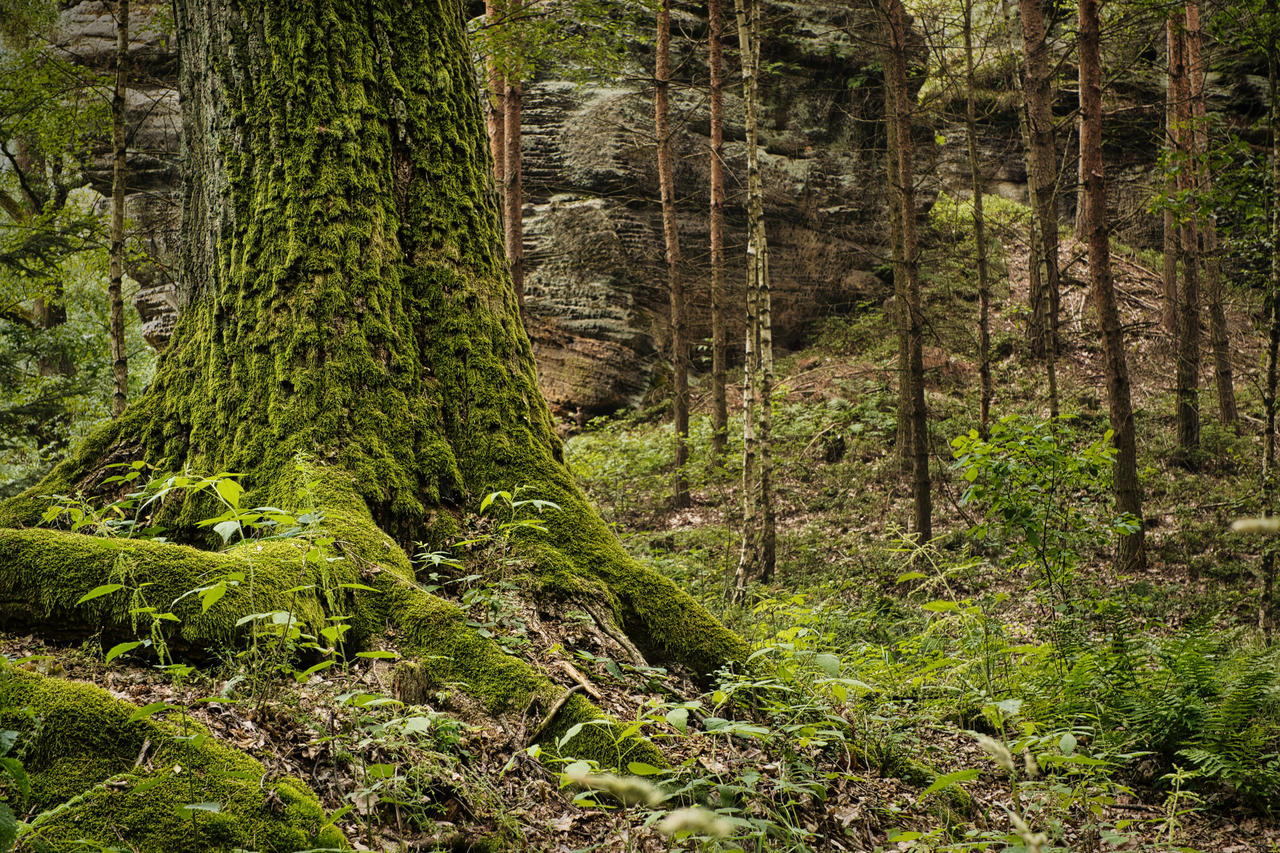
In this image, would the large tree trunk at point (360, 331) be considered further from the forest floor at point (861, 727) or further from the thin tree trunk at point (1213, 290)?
the thin tree trunk at point (1213, 290)

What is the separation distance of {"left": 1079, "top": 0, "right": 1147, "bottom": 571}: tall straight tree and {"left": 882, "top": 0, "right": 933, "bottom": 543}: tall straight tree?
7.62 feet

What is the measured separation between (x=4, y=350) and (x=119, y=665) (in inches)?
686

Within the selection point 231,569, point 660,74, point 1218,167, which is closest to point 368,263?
point 231,569

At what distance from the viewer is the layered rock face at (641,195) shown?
17484 mm

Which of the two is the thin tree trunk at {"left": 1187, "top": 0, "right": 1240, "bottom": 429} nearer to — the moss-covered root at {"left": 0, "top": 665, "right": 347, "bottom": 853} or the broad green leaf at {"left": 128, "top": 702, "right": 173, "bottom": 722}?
the moss-covered root at {"left": 0, "top": 665, "right": 347, "bottom": 853}

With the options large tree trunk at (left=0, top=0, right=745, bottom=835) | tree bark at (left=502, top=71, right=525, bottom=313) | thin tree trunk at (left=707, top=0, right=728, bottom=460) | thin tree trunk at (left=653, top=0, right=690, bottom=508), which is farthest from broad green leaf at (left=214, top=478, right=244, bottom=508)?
thin tree trunk at (left=653, top=0, right=690, bottom=508)

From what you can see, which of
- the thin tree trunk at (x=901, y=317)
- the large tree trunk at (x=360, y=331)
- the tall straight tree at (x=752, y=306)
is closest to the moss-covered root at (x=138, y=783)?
the large tree trunk at (x=360, y=331)

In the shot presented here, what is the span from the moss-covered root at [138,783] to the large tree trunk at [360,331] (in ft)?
3.13

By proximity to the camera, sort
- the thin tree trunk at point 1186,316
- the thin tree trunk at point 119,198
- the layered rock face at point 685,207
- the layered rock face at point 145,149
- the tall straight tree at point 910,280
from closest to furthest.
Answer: the thin tree trunk at point 119,198, the tall straight tree at point 910,280, the thin tree trunk at point 1186,316, the layered rock face at point 145,149, the layered rock face at point 685,207

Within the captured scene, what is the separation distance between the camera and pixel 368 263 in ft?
12.5

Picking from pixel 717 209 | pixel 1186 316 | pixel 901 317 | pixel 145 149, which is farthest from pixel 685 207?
pixel 145 149

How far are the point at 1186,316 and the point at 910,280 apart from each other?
592 centimetres

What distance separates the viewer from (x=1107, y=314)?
9.94 m

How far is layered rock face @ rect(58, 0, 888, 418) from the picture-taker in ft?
57.4
